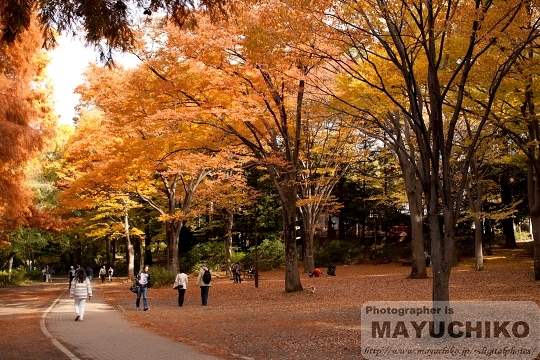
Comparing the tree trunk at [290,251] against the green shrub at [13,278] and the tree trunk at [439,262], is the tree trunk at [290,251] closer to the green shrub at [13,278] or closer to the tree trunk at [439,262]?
the tree trunk at [439,262]

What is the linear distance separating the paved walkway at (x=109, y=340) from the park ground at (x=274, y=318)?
36 centimetres

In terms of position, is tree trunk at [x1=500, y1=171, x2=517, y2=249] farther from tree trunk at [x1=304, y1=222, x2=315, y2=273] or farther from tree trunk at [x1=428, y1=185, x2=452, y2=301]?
tree trunk at [x1=428, y1=185, x2=452, y2=301]

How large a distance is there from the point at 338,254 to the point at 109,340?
3227 centimetres

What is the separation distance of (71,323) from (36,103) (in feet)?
25.7

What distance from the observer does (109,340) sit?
35.6 feet

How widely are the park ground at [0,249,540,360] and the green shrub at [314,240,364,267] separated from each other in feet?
61.2

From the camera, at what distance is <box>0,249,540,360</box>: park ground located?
9328mm

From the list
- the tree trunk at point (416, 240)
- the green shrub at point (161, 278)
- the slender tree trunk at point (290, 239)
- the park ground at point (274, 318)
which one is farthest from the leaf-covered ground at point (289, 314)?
the green shrub at point (161, 278)

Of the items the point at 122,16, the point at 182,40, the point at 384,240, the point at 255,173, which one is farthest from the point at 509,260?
the point at 122,16

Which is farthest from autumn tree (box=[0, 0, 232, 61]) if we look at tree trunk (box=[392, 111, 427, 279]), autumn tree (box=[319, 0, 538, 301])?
tree trunk (box=[392, 111, 427, 279])

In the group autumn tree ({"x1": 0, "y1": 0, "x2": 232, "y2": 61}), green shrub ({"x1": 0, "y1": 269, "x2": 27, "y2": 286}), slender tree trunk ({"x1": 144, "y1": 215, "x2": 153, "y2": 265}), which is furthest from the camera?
slender tree trunk ({"x1": 144, "y1": 215, "x2": 153, "y2": 265})

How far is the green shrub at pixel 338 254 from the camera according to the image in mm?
41438

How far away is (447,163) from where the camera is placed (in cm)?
909

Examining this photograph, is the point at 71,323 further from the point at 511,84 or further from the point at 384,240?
the point at 384,240
